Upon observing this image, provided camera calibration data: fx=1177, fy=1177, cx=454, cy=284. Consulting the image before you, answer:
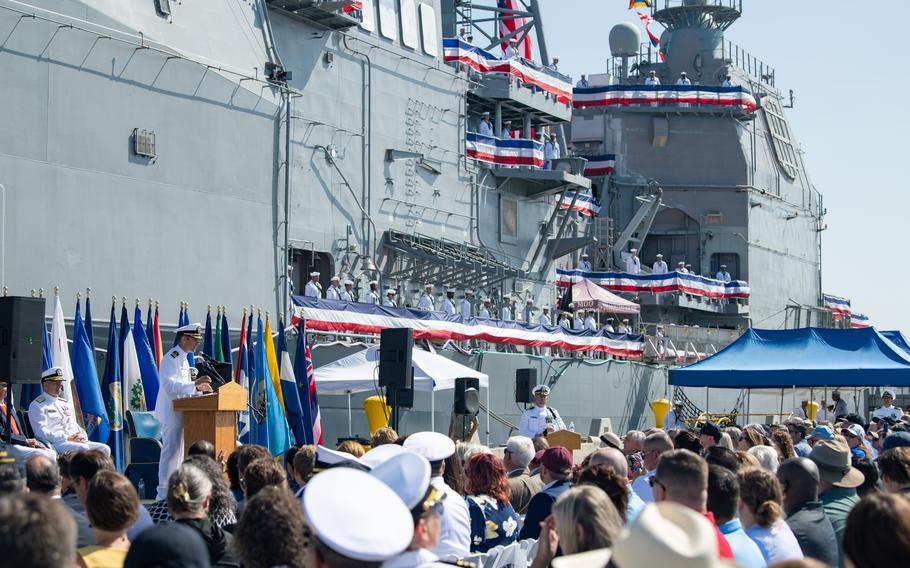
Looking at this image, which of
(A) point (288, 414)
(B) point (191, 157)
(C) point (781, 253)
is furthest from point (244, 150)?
(C) point (781, 253)

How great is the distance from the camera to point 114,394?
13961 millimetres

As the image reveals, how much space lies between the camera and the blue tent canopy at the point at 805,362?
1581 cm

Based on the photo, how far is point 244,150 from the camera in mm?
17312

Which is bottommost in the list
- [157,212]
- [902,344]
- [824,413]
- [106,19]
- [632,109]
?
[824,413]

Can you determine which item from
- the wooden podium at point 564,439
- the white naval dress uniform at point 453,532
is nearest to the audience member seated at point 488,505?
the white naval dress uniform at point 453,532

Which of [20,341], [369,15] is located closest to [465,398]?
[20,341]

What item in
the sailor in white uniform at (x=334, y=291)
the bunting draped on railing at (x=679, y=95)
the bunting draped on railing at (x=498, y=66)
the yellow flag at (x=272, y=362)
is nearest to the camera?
the yellow flag at (x=272, y=362)

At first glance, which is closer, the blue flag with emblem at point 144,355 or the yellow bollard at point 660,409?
the blue flag with emblem at point 144,355

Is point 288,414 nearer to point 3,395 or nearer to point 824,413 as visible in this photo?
point 3,395

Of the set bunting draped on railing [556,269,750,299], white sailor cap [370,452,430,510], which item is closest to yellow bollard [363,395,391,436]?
white sailor cap [370,452,430,510]

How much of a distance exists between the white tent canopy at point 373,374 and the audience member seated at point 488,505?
10.4 metres

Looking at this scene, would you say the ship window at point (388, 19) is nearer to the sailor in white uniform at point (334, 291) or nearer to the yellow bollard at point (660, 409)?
the sailor in white uniform at point (334, 291)

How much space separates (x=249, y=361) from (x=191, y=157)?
3.08m

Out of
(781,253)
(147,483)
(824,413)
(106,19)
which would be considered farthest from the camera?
(781,253)
